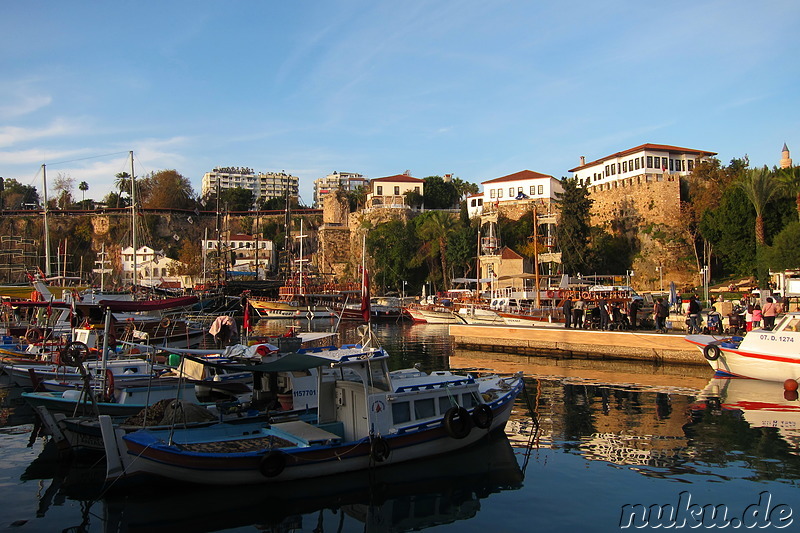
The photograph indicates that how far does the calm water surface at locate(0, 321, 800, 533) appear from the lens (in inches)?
437

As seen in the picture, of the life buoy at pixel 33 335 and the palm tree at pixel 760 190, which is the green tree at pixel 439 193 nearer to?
the palm tree at pixel 760 190

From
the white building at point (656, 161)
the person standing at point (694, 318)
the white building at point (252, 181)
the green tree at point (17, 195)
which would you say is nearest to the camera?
the person standing at point (694, 318)

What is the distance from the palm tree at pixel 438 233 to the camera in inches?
3179

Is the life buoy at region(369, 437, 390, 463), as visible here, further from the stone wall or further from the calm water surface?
the stone wall

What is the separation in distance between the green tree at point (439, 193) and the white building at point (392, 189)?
3.69 metres

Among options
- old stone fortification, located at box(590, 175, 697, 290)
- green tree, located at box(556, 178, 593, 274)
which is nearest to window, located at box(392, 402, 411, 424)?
green tree, located at box(556, 178, 593, 274)

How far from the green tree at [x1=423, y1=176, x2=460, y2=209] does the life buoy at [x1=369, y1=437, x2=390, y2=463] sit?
89.8 metres

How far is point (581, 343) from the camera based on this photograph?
30375mm

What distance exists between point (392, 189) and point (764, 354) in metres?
78.6

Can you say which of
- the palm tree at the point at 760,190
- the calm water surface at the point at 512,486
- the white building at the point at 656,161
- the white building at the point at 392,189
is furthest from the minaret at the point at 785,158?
the calm water surface at the point at 512,486

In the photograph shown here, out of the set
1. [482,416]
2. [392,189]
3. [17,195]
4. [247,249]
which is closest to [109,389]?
[482,416]

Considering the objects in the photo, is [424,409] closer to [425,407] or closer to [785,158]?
[425,407]

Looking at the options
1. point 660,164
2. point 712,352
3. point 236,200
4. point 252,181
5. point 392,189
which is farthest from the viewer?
point 252,181

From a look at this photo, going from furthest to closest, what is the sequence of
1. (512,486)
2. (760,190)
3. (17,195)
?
(17,195)
(760,190)
(512,486)
